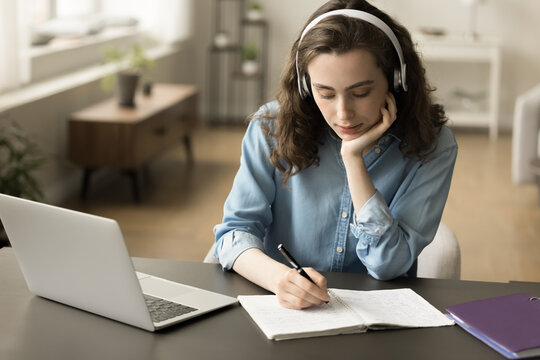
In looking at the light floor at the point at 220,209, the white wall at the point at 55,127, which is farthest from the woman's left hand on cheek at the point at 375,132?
the white wall at the point at 55,127

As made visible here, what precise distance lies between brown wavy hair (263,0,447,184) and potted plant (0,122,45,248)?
1.80 metres

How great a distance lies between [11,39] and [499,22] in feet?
14.5

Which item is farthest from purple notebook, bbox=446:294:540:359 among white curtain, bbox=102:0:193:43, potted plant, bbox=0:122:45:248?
white curtain, bbox=102:0:193:43

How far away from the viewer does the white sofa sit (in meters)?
4.59

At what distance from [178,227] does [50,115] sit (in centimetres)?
93

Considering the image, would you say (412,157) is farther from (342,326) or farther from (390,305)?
(342,326)

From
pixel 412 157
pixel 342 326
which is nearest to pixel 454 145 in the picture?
pixel 412 157

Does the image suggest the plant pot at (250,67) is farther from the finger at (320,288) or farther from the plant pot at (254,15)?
the finger at (320,288)

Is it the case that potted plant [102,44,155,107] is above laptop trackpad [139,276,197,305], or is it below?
below

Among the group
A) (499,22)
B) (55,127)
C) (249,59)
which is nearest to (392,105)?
(55,127)

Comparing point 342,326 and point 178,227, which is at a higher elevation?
point 342,326

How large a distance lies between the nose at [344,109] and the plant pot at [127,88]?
3.15 meters

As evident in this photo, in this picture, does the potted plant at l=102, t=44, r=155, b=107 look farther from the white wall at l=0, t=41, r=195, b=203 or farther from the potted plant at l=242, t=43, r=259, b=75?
the potted plant at l=242, t=43, r=259, b=75

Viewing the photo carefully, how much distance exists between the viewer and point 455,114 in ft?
21.7
